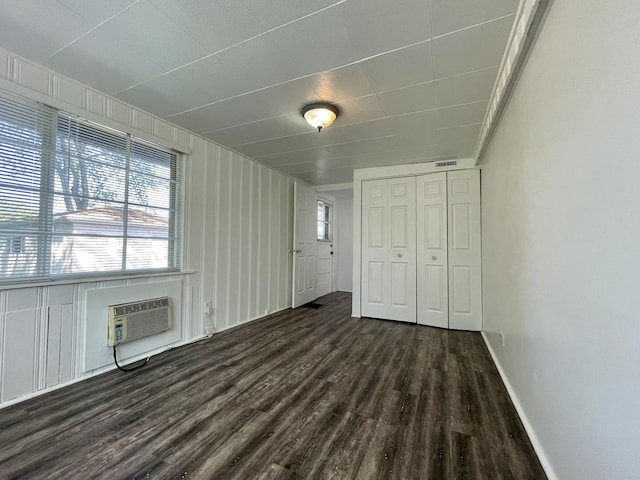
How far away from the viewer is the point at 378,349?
2789 millimetres

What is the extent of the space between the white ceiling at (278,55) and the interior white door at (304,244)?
201cm

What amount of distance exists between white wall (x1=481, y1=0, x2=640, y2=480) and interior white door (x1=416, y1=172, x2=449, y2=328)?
196 centimetres

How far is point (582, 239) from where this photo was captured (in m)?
0.96

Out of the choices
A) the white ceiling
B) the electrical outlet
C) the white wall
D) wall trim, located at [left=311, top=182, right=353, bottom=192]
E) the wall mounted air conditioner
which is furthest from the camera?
wall trim, located at [left=311, top=182, right=353, bottom=192]

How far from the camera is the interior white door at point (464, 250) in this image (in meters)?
3.46

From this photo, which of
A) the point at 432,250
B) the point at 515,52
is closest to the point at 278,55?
the point at 515,52

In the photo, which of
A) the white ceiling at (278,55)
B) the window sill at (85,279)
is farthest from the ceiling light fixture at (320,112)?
the window sill at (85,279)

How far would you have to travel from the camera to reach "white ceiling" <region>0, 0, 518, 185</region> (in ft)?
4.67

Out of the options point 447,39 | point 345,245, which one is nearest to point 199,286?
point 447,39

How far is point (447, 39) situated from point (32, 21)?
250cm

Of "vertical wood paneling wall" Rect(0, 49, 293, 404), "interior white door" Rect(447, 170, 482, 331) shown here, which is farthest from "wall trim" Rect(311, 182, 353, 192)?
"interior white door" Rect(447, 170, 482, 331)

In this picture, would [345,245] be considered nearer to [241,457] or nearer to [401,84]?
[401,84]

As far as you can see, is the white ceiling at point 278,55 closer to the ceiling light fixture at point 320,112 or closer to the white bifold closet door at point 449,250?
the ceiling light fixture at point 320,112

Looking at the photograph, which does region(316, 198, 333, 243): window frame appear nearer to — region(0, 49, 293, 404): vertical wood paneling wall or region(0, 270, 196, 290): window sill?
region(0, 49, 293, 404): vertical wood paneling wall
